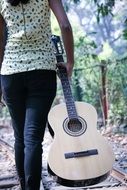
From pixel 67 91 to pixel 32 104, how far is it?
45 centimetres

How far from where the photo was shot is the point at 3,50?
323 centimetres

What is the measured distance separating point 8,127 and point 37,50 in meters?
9.34

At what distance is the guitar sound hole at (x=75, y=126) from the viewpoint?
353cm

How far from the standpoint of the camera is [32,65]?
3031 mm

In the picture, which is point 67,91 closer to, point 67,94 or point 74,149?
point 67,94

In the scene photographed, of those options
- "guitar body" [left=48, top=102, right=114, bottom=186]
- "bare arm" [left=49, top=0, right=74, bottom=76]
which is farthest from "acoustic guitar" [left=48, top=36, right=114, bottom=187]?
"bare arm" [left=49, top=0, right=74, bottom=76]

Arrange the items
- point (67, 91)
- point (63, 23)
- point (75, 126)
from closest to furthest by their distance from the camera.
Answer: point (63, 23), point (67, 91), point (75, 126)

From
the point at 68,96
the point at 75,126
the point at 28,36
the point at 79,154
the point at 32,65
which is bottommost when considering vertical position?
the point at 79,154

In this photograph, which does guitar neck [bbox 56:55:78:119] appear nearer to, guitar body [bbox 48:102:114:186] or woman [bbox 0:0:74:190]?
guitar body [bbox 48:102:114:186]

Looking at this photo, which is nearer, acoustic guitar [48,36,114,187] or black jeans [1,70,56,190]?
black jeans [1,70,56,190]

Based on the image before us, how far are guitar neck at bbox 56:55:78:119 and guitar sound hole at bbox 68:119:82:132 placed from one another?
50 millimetres

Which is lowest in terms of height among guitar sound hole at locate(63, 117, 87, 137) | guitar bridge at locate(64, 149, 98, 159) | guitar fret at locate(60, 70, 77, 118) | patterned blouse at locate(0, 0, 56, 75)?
guitar bridge at locate(64, 149, 98, 159)

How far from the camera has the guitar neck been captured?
11.1 feet

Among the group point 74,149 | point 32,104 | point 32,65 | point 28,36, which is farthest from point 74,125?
point 28,36
